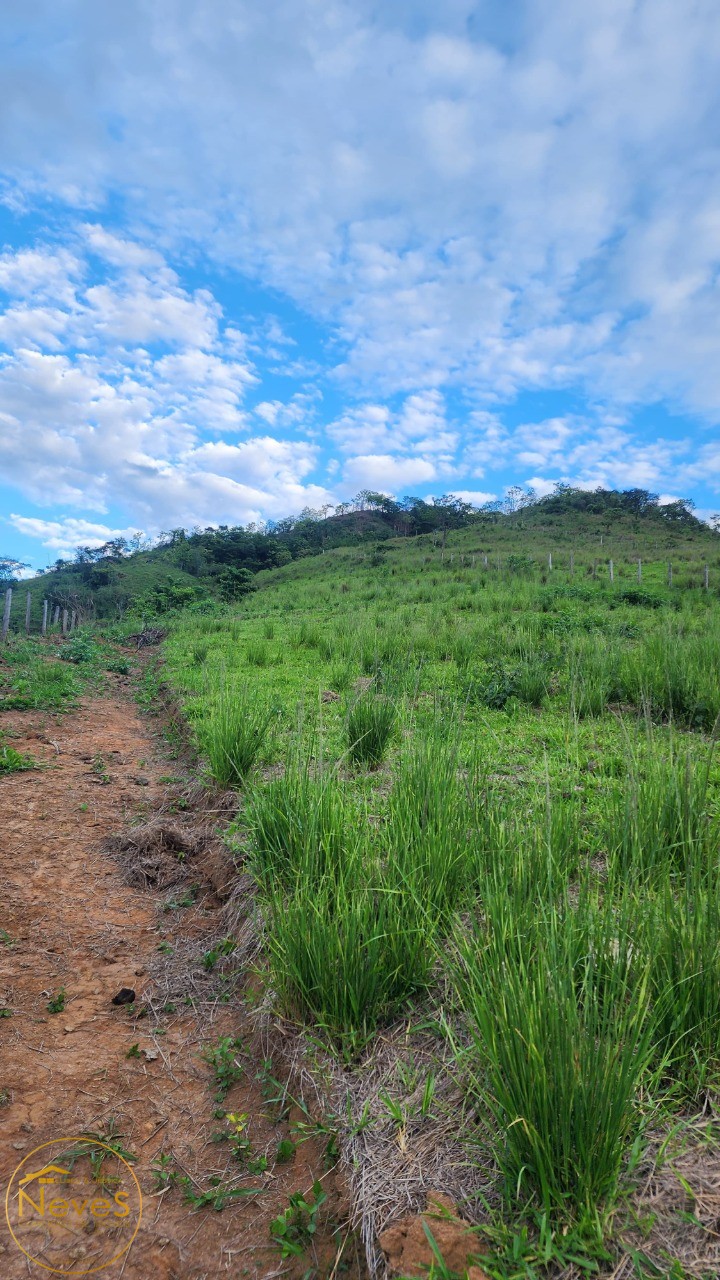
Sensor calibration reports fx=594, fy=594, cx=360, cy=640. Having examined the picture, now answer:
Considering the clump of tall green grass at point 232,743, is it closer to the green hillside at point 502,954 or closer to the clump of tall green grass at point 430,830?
the green hillside at point 502,954

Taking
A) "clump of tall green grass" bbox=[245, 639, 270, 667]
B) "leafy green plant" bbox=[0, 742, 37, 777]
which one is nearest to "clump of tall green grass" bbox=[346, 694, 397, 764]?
"leafy green plant" bbox=[0, 742, 37, 777]

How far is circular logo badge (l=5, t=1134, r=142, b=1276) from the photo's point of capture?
1834 millimetres

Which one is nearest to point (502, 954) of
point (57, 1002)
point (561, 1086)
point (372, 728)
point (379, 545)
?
point (561, 1086)

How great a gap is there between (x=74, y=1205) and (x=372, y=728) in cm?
336

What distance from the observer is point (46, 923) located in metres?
3.58

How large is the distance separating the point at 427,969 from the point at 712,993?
3.40 feet

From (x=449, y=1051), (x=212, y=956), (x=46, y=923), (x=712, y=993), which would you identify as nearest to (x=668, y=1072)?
(x=712, y=993)

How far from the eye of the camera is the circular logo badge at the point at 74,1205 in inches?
72.2

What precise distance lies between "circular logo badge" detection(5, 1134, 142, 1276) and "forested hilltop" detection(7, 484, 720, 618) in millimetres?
31085

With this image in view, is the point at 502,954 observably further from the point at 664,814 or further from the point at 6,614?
the point at 6,614

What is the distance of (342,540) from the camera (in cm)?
6400

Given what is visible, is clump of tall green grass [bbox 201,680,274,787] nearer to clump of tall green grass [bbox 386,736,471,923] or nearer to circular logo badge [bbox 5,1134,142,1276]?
clump of tall green grass [bbox 386,736,471,923]

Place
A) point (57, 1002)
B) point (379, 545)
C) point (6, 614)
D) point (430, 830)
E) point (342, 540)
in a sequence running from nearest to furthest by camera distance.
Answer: point (430, 830)
point (57, 1002)
point (6, 614)
point (379, 545)
point (342, 540)

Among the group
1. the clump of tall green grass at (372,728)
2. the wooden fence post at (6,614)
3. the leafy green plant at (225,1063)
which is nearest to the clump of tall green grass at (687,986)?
the leafy green plant at (225,1063)
